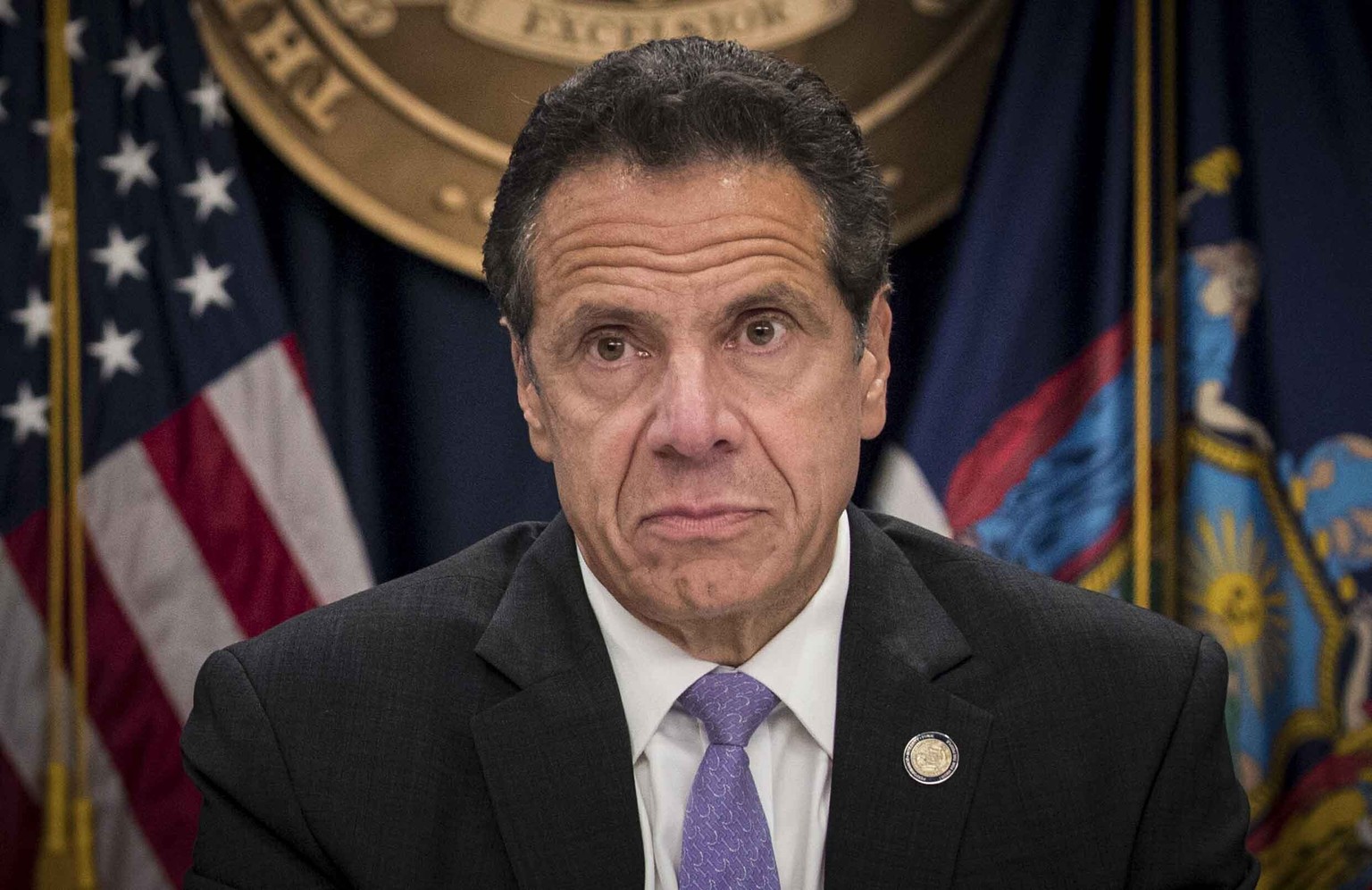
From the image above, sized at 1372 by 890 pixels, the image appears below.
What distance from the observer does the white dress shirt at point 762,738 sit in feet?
6.10

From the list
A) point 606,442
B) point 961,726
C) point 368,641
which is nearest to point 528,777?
point 368,641

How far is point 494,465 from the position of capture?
13.2 ft

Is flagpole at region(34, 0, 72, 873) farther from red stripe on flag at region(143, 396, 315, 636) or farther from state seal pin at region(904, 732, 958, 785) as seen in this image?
state seal pin at region(904, 732, 958, 785)

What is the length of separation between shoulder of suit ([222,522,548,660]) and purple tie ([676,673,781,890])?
386 millimetres

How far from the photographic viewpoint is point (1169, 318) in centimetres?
380

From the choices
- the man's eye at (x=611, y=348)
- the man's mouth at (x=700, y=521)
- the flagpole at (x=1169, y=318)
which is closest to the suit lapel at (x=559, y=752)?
the man's mouth at (x=700, y=521)

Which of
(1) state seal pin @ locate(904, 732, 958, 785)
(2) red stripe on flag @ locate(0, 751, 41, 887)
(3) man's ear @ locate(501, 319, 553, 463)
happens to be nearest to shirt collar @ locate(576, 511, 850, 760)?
(1) state seal pin @ locate(904, 732, 958, 785)

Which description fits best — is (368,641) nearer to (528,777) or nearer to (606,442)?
(528,777)

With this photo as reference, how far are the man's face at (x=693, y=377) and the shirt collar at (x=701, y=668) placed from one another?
0.11 metres

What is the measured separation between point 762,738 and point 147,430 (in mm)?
2350

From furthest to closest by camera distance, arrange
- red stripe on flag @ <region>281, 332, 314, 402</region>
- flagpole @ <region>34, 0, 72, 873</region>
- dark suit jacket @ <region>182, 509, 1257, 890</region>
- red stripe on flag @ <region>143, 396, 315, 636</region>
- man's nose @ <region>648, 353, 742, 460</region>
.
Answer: red stripe on flag @ <region>281, 332, 314, 402</region>
red stripe on flag @ <region>143, 396, 315, 636</region>
flagpole @ <region>34, 0, 72, 873</region>
dark suit jacket @ <region>182, 509, 1257, 890</region>
man's nose @ <region>648, 353, 742, 460</region>

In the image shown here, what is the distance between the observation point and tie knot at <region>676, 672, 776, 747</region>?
6.11ft

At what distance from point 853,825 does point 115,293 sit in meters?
2.68

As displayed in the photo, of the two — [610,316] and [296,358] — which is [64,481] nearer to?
[296,358]
